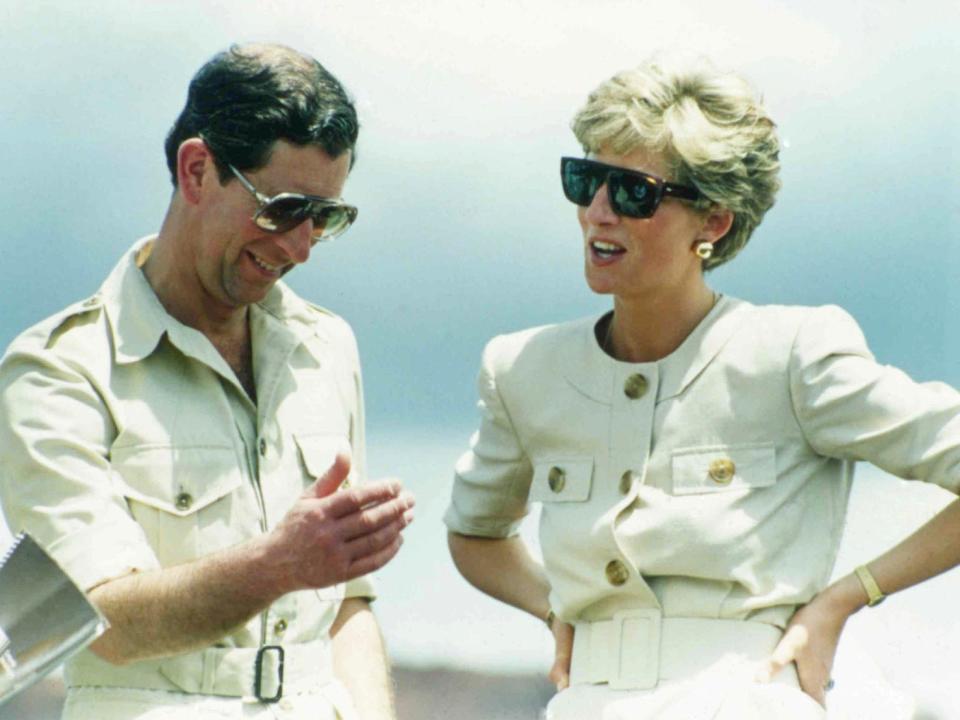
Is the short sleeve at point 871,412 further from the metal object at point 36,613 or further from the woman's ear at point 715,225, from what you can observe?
the metal object at point 36,613

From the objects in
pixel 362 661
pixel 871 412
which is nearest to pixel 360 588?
pixel 362 661

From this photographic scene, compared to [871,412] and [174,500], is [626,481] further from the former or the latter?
[174,500]

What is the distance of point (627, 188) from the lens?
4.98 m

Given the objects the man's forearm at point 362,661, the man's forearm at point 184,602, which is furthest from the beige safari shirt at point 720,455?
the man's forearm at point 184,602

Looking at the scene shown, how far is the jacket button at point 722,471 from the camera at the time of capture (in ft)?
16.0

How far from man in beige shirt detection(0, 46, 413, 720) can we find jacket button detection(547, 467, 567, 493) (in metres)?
0.55

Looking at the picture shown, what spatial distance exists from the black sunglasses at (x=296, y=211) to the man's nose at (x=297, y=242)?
0.01 meters

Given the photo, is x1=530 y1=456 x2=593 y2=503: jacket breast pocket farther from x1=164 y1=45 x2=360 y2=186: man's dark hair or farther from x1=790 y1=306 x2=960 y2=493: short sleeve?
x1=164 y1=45 x2=360 y2=186: man's dark hair

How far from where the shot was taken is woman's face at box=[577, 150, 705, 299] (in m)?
5.00

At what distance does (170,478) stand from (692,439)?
142cm

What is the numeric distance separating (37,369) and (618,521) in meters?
1.63

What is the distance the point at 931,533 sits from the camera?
15.7 ft

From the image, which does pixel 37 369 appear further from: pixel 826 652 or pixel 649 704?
pixel 826 652

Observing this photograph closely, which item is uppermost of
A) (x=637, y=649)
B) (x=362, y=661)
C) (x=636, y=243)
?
(x=636, y=243)
